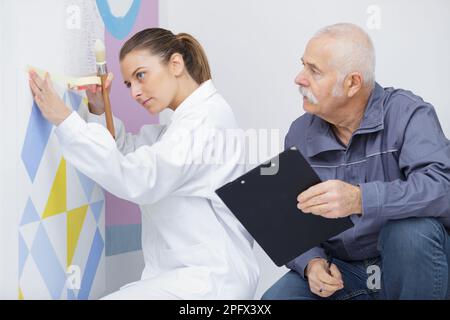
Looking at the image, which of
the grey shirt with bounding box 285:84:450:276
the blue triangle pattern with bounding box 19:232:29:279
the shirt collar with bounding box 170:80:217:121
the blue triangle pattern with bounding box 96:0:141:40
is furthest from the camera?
the blue triangle pattern with bounding box 96:0:141:40

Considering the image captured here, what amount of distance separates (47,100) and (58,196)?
234 millimetres

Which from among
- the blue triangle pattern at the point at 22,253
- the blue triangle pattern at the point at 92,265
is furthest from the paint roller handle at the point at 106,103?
the blue triangle pattern at the point at 22,253

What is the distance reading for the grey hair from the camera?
144cm

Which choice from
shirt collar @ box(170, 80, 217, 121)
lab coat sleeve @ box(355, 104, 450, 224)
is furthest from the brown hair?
lab coat sleeve @ box(355, 104, 450, 224)

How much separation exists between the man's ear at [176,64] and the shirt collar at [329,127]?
0.36 m

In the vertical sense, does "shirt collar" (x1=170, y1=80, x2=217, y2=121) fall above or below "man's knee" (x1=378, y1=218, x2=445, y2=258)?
above

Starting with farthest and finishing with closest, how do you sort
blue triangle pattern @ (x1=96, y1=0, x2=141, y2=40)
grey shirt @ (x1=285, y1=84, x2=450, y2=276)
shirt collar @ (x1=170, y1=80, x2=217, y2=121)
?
blue triangle pattern @ (x1=96, y1=0, x2=141, y2=40) → shirt collar @ (x1=170, y1=80, x2=217, y2=121) → grey shirt @ (x1=285, y1=84, x2=450, y2=276)

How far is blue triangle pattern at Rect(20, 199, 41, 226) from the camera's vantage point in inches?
44.9

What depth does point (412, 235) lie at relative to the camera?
1.21 metres

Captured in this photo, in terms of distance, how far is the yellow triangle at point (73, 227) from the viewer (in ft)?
4.45

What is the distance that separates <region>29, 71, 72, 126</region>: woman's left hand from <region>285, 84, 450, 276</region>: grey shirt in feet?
2.00

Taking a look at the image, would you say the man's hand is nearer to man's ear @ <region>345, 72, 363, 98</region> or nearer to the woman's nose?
man's ear @ <region>345, 72, 363, 98</region>

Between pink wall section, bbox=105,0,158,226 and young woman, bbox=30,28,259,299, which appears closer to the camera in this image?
young woman, bbox=30,28,259,299

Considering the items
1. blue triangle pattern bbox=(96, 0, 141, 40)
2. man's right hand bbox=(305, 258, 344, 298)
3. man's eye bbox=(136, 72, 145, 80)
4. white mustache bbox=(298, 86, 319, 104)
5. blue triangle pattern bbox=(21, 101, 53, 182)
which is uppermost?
blue triangle pattern bbox=(96, 0, 141, 40)
